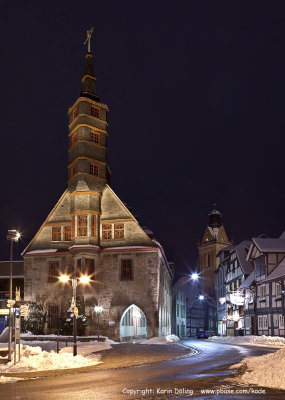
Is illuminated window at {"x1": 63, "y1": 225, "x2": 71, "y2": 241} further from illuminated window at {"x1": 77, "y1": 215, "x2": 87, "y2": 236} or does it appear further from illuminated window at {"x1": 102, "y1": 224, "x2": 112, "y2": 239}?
illuminated window at {"x1": 102, "y1": 224, "x2": 112, "y2": 239}

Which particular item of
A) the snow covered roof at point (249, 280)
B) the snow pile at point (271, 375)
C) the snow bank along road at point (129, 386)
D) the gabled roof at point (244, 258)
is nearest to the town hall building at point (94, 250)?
the snow covered roof at point (249, 280)

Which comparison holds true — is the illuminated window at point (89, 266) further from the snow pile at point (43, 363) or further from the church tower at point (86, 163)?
the snow pile at point (43, 363)

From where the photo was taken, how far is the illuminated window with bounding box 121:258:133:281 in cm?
4362

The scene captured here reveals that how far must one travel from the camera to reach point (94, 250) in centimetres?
4369

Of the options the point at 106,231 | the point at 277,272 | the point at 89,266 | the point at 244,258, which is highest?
the point at 106,231

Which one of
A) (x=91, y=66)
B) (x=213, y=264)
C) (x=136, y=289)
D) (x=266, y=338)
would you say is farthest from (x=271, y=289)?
(x=213, y=264)

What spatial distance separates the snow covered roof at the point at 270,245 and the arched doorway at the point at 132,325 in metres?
13.8

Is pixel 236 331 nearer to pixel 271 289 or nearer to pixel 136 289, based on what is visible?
pixel 271 289

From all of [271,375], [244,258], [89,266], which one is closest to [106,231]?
[89,266]

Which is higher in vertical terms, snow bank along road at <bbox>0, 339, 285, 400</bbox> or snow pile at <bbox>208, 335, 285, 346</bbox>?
snow bank along road at <bbox>0, 339, 285, 400</bbox>

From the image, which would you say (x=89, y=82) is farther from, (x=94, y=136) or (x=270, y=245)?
(x=270, y=245)

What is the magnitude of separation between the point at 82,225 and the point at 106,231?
2434 mm

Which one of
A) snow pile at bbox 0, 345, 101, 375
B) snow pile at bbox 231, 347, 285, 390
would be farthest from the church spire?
snow pile at bbox 231, 347, 285, 390

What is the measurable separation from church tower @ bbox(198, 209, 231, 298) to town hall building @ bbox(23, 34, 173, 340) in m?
77.6
